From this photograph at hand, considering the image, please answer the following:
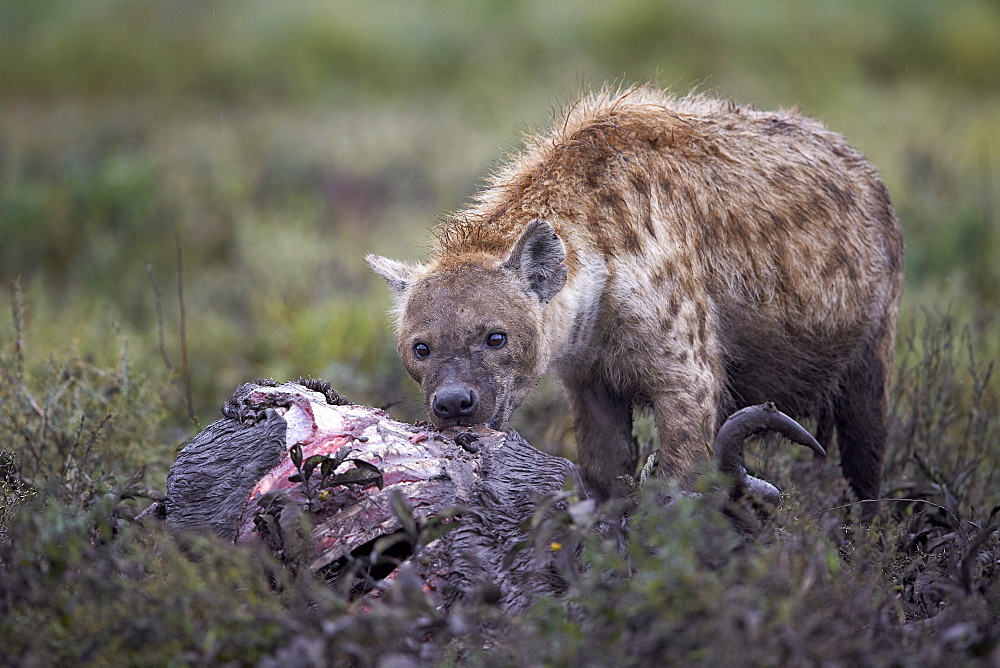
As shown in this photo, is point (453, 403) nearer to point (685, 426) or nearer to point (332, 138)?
point (685, 426)

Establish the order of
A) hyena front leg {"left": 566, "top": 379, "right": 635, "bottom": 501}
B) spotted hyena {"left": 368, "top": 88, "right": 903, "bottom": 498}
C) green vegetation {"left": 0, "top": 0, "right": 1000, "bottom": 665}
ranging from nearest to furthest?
1. green vegetation {"left": 0, "top": 0, "right": 1000, "bottom": 665}
2. spotted hyena {"left": 368, "top": 88, "right": 903, "bottom": 498}
3. hyena front leg {"left": 566, "top": 379, "right": 635, "bottom": 501}

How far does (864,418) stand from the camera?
4.06 m

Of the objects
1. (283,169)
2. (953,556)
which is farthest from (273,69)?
(953,556)

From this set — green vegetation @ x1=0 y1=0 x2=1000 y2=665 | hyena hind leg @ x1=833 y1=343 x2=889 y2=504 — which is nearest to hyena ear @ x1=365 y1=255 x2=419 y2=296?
green vegetation @ x1=0 y1=0 x2=1000 y2=665

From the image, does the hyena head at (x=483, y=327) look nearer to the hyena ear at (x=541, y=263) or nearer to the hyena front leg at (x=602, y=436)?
the hyena ear at (x=541, y=263)

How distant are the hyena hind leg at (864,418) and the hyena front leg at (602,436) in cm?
91

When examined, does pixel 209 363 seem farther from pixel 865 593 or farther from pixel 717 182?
pixel 865 593

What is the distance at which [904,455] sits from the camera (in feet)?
13.5

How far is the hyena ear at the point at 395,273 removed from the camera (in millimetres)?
3535

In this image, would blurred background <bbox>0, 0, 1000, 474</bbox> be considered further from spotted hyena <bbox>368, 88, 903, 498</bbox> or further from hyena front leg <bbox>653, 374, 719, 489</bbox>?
hyena front leg <bbox>653, 374, 719, 489</bbox>

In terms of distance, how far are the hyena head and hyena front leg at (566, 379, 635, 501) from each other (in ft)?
1.60

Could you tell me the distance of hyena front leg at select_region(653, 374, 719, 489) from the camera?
10.7 feet

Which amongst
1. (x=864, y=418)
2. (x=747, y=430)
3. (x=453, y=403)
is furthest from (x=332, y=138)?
(x=747, y=430)

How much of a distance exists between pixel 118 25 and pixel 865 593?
15447 mm
